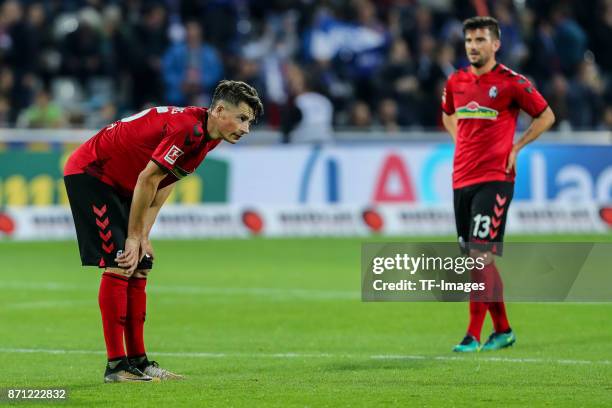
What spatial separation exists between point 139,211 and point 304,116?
575 inches

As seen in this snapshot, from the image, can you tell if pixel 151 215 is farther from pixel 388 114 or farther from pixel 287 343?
pixel 388 114

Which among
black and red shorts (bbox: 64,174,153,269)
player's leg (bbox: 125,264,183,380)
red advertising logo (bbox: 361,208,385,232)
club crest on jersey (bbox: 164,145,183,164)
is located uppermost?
club crest on jersey (bbox: 164,145,183,164)

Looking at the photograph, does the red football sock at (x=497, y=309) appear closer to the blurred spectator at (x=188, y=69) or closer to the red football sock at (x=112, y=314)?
the red football sock at (x=112, y=314)

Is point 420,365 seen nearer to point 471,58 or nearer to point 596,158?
point 471,58

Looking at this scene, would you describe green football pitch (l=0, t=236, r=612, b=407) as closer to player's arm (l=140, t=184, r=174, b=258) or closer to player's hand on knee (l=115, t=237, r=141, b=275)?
player's hand on knee (l=115, t=237, r=141, b=275)

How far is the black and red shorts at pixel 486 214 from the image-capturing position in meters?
11.0

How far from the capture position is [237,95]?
341 inches

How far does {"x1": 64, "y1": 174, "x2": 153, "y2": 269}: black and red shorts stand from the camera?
29.0 feet

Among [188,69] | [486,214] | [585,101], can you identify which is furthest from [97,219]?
[585,101]

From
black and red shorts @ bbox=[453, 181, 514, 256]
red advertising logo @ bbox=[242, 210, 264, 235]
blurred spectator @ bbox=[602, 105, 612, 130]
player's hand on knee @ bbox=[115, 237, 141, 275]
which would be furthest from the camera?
blurred spectator @ bbox=[602, 105, 612, 130]

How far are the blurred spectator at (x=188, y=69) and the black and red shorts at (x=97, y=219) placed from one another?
1515cm

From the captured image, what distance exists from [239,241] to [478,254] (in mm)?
10642

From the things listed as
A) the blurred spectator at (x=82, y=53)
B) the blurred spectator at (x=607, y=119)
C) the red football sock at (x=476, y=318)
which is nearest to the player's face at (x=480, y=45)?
the red football sock at (x=476, y=318)

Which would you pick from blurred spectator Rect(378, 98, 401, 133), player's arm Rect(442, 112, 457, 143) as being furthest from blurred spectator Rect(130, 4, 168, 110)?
player's arm Rect(442, 112, 457, 143)
